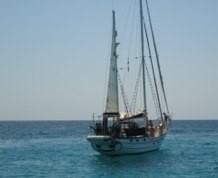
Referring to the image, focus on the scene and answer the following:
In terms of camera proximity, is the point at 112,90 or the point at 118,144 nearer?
the point at 118,144

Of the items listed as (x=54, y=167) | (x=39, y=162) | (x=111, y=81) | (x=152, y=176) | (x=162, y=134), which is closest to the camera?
(x=152, y=176)

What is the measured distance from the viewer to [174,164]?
48469 millimetres

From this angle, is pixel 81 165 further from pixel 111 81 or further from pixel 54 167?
pixel 111 81

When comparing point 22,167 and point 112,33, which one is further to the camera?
point 112,33

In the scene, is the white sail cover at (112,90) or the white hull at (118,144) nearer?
the white hull at (118,144)

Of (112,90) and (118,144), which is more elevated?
(112,90)

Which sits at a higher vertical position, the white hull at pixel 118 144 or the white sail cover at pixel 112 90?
the white sail cover at pixel 112 90

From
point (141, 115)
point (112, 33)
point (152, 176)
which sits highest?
point (112, 33)

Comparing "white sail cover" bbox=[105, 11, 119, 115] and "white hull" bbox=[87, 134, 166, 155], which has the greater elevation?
"white sail cover" bbox=[105, 11, 119, 115]

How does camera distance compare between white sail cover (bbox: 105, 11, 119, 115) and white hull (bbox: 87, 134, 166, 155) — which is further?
white sail cover (bbox: 105, 11, 119, 115)

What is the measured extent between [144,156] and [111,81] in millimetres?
8711

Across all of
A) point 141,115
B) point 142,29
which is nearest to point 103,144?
point 141,115

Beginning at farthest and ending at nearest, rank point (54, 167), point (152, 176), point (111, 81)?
point (111, 81) → point (54, 167) → point (152, 176)

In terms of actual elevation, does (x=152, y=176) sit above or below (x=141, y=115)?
below
